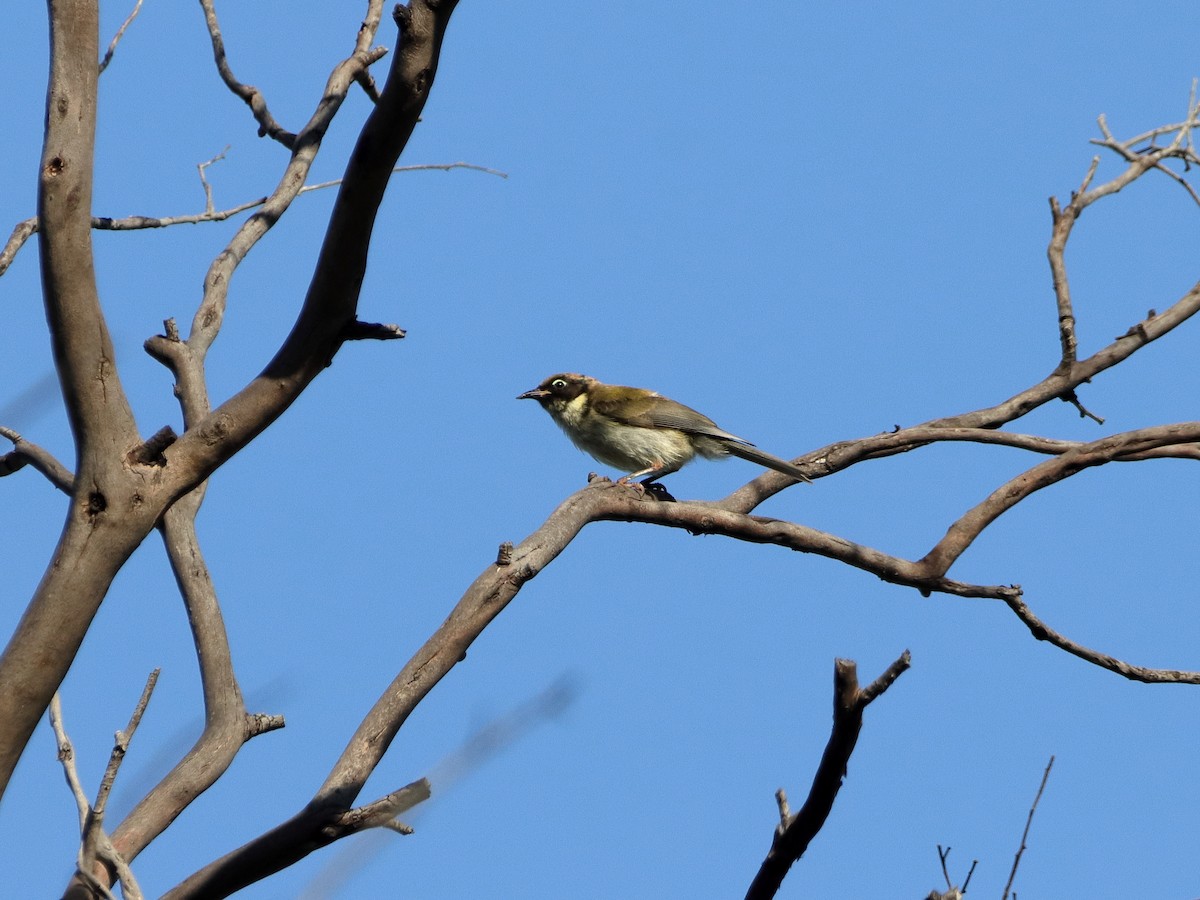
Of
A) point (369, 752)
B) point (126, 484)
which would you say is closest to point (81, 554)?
point (126, 484)

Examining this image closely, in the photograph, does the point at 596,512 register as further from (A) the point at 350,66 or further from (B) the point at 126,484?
(A) the point at 350,66

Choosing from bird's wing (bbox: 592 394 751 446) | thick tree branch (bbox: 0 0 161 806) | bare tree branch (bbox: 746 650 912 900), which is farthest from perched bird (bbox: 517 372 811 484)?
thick tree branch (bbox: 0 0 161 806)

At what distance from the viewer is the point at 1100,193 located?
782 centimetres

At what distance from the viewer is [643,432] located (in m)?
9.23

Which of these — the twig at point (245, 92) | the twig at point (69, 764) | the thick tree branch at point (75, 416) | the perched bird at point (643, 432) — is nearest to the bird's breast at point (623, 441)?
the perched bird at point (643, 432)

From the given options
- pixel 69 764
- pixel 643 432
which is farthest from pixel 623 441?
pixel 69 764

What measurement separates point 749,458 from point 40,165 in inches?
212

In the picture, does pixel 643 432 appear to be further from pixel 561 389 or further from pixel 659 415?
pixel 561 389

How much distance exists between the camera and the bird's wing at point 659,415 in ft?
30.1

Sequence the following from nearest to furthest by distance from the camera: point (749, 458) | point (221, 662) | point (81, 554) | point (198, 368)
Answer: point (81, 554), point (221, 662), point (198, 368), point (749, 458)

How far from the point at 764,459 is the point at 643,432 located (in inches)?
51.8

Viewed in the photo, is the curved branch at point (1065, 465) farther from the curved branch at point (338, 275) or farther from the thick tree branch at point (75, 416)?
the thick tree branch at point (75, 416)

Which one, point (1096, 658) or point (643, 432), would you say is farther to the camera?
point (643, 432)

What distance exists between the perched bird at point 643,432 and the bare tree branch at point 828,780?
422cm
